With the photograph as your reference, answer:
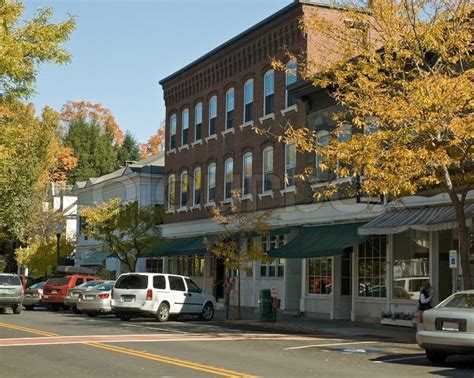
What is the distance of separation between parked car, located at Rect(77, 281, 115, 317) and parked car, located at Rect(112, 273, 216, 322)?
145 cm

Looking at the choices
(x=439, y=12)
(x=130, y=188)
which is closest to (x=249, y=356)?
(x=439, y=12)

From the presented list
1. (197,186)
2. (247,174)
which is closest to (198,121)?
(197,186)

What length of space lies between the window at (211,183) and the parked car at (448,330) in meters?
23.1

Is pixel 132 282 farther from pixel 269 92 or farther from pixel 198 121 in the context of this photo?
pixel 198 121

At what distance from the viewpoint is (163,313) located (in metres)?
25.2

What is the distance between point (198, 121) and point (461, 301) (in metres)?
25.8

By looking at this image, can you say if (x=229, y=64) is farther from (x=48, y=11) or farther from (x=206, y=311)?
(x=48, y=11)

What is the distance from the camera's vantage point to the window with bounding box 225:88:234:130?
35.1 meters

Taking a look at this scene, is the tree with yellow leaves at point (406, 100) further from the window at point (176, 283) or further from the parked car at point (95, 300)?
the parked car at point (95, 300)

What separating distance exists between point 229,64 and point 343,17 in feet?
48.8

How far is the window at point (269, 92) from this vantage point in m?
31.8

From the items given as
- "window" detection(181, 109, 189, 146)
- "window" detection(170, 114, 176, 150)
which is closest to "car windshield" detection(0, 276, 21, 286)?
"window" detection(181, 109, 189, 146)

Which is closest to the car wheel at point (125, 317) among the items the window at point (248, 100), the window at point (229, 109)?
the window at point (248, 100)

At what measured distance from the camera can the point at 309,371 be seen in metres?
12.4
